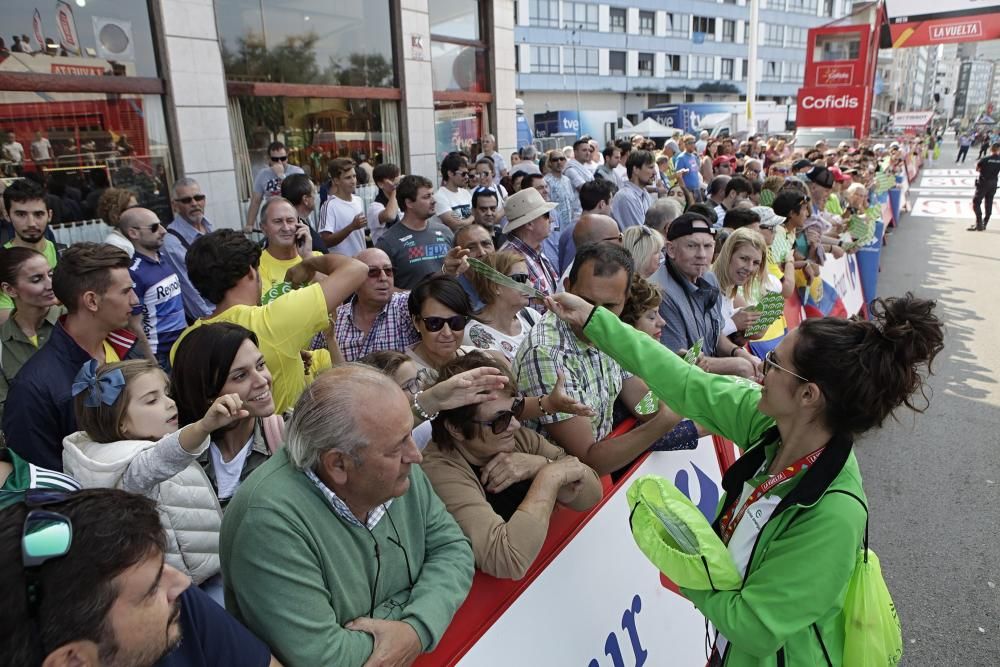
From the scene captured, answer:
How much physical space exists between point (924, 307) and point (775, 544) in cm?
81

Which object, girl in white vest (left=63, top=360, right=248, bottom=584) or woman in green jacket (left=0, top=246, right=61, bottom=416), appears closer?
girl in white vest (left=63, top=360, right=248, bottom=584)

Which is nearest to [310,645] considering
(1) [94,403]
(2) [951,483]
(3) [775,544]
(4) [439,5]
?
(1) [94,403]

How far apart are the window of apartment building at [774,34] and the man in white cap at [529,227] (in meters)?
69.0

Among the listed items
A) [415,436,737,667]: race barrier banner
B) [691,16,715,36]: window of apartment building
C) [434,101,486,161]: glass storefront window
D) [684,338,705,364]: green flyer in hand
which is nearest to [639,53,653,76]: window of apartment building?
[691,16,715,36]: window of apartment building

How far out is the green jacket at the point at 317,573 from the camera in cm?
156

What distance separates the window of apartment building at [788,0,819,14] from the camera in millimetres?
64062

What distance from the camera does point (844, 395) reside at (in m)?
1.83

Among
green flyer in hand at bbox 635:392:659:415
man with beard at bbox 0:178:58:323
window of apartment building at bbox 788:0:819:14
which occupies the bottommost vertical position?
green flyer in hand at bbox 635:392:659:415

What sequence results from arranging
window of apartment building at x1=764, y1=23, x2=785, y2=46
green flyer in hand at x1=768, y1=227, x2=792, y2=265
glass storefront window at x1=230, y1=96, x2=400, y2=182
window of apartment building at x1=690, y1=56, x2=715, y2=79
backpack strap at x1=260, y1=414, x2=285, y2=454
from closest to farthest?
backpack strap at x1=260, y1=414, x2=285, y2=454
green flyer in hand at x1=768, y1=227, x2=792, y2=265
glass storefront window at x1=230, y1=96, x2=400, y2=182
window of apartment building at x1=690, y1=56, x2=715, y2=79
window of apartment building at x1=764, y1=23, x2=785, y2=46

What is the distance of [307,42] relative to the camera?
31.7 ft

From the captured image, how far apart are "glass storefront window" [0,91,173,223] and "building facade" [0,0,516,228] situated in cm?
1

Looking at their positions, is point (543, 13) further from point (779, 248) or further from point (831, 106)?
point (779, 248)

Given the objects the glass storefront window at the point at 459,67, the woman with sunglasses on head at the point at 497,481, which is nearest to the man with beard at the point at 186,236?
the woman with sunglasses on head at the point at 497,481

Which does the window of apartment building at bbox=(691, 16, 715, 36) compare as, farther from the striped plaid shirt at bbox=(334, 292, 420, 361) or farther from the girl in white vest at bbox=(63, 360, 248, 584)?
the girl in white vest at bbox=(63, 360, 248, 584)
